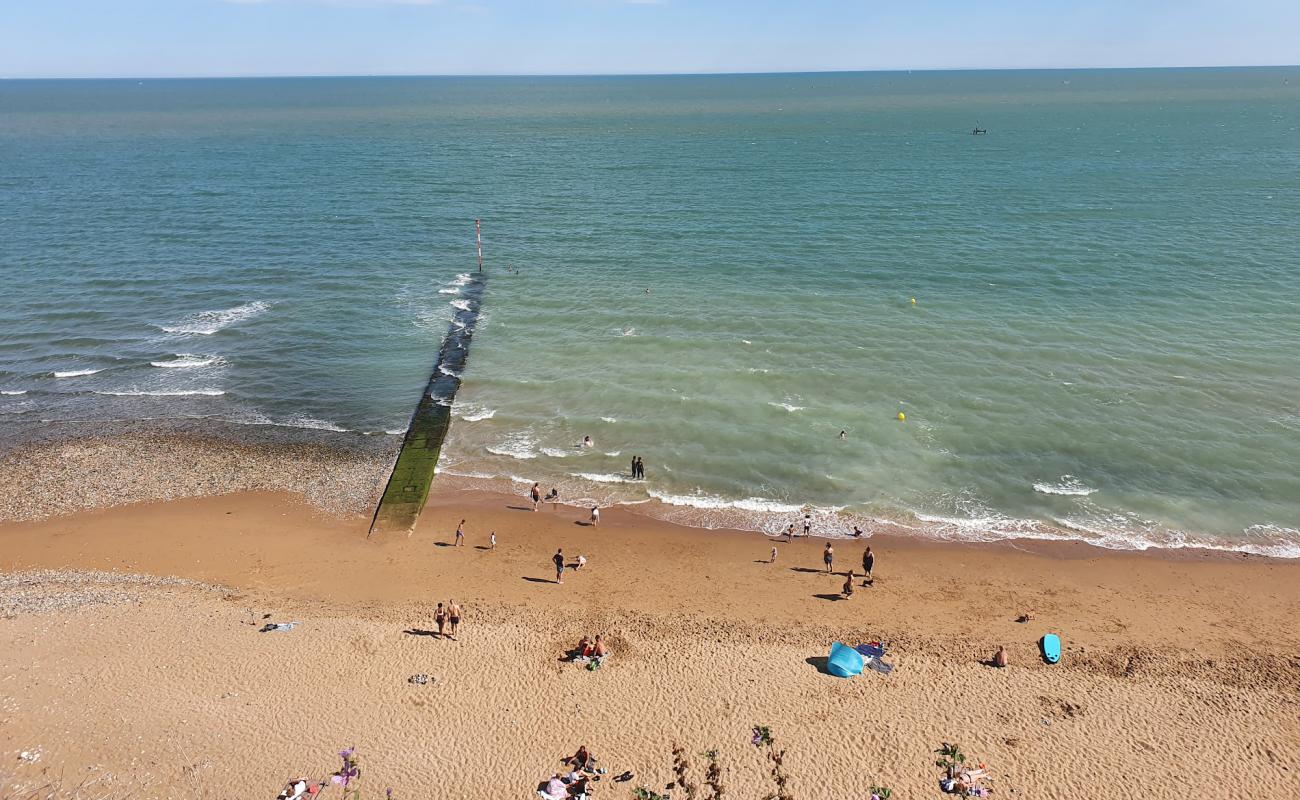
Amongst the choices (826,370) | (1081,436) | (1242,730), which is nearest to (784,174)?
(826,370)

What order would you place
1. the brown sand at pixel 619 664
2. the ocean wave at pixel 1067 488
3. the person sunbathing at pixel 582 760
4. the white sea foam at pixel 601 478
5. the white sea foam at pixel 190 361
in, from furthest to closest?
the white sea foam at pixel 190 361 < the white sea foam at pixel 601 478 < the ocean wave at pixel 1067 488 < the brown sand at pixel 619 664 < the person sunbathing at pixel 582 760

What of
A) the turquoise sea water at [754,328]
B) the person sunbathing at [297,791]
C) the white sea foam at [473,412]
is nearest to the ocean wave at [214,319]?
the turquoise sea water at [754,328]

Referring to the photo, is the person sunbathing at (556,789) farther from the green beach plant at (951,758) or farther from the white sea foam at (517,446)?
the white sea foam at (517,446)

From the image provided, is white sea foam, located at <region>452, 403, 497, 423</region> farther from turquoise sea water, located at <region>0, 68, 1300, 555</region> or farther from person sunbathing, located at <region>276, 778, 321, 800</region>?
person sunbathing, located at <region>276, 778, 321, 800</region>

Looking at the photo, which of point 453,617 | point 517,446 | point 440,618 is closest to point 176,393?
point 517,446

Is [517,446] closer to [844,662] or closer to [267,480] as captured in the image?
[267,480]

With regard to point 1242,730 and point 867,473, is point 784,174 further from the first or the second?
point 1242,730
